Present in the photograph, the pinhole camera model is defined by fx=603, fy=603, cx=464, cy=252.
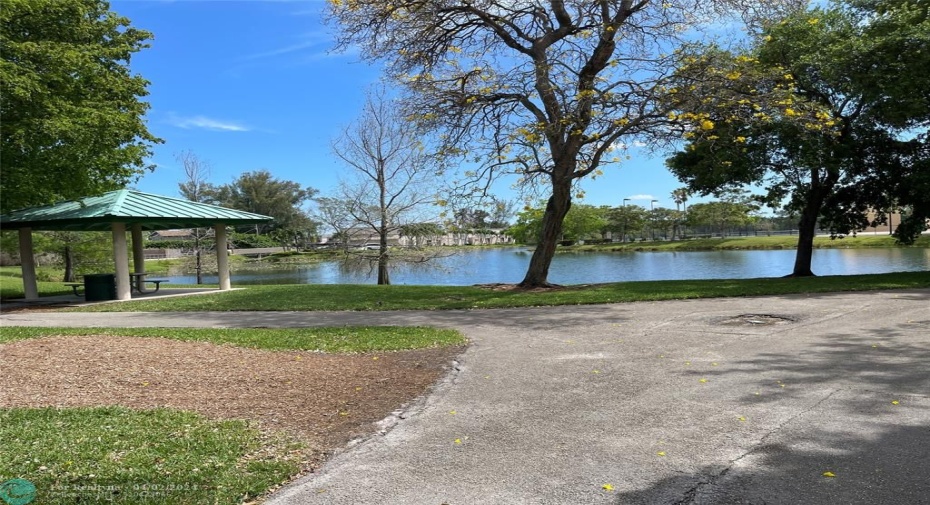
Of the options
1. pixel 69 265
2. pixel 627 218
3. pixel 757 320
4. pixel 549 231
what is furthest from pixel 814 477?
pixel 627 218

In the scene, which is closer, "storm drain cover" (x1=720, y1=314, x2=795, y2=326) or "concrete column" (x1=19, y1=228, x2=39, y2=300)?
"storm drain cover" (x1=720, y1=314, x2=795, y2=326)

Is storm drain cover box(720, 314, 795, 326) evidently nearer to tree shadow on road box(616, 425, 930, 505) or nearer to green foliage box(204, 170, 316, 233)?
tree shadow on road box(616, 425, 930, 505)

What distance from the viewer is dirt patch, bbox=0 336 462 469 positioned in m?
5.03

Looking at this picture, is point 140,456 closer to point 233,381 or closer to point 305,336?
point 233,381

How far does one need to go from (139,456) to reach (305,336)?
493 centimetres

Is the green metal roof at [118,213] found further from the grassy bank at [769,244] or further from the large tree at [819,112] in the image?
the grassy bank at [769,244]

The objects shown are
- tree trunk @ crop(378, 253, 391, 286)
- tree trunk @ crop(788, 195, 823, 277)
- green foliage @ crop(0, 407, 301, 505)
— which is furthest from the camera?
tree trunk @ crop(378, 253, 391, 286)

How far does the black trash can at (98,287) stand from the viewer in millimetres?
16578

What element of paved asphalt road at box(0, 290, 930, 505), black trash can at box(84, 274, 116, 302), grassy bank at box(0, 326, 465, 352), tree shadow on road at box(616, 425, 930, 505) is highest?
black trash can at box(84, 274, 116, 302)

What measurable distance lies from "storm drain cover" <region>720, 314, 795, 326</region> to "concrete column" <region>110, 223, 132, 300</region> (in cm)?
1507

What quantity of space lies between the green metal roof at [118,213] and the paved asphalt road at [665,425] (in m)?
11.6

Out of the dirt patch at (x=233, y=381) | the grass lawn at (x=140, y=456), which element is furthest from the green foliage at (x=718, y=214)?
the grass lawn at (x=140, y=456)

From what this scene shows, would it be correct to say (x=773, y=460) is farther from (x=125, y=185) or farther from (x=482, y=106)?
(x=125, y=185)

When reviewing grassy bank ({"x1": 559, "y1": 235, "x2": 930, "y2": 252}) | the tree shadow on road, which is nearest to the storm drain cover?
the tree shadow on road
